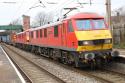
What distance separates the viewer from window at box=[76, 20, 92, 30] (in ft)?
57.5

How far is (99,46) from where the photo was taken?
55.2 ft

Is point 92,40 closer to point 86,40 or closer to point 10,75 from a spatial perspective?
point 86,40

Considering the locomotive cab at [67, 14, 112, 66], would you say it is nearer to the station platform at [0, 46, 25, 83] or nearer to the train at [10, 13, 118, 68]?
the train at [10, 13, 118, 68]

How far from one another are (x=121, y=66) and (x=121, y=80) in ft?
10.6

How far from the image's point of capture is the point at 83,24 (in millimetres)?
17703

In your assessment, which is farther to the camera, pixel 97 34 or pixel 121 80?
pixel 97 34

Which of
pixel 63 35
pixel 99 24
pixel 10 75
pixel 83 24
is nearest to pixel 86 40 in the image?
pixel 83 24

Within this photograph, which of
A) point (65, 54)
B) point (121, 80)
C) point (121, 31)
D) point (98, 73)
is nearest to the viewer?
point (121, 80)

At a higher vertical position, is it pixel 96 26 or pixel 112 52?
pixel 96 26

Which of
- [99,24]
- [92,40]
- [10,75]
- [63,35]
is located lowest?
[10,75]

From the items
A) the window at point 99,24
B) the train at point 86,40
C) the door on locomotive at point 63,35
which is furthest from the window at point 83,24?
the door on locomotive at point 63,35

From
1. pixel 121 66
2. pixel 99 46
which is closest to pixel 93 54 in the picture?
pixel 99 46

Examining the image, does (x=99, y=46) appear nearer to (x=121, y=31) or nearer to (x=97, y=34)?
(x=97, y=34)

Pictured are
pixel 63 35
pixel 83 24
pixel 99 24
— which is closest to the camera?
pixel 83 24
